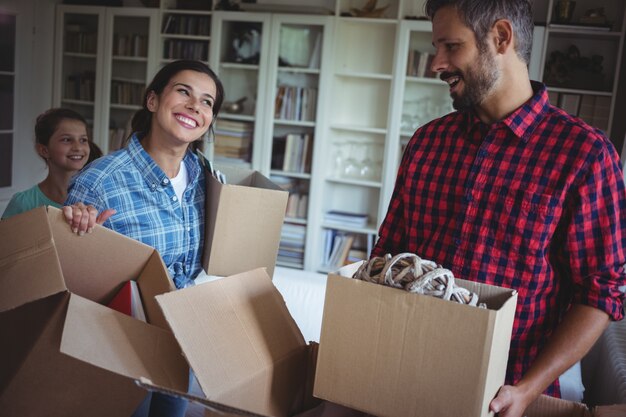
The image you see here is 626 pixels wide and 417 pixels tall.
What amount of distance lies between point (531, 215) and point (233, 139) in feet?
12.4

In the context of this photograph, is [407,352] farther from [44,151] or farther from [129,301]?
[44,151]

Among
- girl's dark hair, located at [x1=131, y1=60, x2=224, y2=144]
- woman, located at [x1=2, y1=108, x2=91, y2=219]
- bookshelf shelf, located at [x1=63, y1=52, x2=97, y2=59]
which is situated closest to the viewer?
girl's dark hair, located at [x1=131, y1=60, x2=224, y2=144]

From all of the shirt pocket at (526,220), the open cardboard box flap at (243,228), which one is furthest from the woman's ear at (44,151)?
the shirt pocket at (526,220)

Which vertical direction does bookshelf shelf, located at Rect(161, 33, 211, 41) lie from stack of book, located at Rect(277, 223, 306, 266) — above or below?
above

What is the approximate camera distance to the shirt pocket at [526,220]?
1.23 m

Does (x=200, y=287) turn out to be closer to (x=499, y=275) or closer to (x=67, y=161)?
(x=499, y=275)

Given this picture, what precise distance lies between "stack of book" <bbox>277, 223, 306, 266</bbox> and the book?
3.44 m

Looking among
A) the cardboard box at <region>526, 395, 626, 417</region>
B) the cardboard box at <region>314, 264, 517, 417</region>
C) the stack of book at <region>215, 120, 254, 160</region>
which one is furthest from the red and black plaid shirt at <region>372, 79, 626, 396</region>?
the stack of book at <region>215, 120, 254, 160</region>

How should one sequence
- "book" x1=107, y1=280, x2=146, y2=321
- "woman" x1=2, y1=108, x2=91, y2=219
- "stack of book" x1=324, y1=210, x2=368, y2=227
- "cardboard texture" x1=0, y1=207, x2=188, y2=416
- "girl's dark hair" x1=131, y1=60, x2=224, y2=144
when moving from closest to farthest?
"cardboard texture" x1=0, y1=207, x2=188, y2=416
"book" x1=107, y1=280, x2=146, y2=321
"girl's dark hair" x1=131, y1=60, x2=224, y2=144
"woman" x1=2, y1=108, x2=91, y2=219
"stack of book" x1=324, y1=210, x2=368, y2=227

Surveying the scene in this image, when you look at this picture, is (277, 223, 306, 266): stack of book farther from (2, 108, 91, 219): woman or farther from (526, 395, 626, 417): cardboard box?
(526, 395, 626, 417): cardboard box

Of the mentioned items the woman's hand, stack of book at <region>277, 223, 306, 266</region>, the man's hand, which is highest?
the woman's hand

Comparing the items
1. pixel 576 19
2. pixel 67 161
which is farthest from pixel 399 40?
pixel 67 161

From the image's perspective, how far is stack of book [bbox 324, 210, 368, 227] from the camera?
4703 mm

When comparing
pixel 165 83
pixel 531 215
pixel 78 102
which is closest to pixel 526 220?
pixel 531 215
